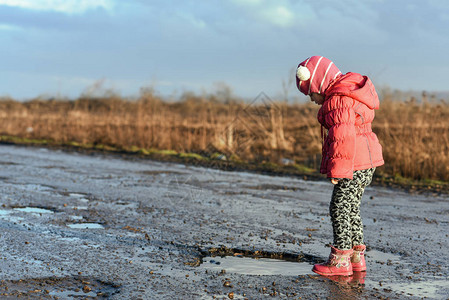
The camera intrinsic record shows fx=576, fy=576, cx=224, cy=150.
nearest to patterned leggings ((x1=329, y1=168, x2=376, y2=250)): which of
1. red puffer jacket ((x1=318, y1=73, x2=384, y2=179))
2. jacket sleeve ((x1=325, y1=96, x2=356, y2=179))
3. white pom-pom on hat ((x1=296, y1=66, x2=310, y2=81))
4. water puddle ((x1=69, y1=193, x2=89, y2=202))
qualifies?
red puffer jacket ((x1=318, y1=73, x2=384, y2=179))

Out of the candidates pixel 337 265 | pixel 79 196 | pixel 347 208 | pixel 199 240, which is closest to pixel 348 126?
pixel 347 208

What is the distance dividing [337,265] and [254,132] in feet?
39.3

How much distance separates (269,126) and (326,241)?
10.7m

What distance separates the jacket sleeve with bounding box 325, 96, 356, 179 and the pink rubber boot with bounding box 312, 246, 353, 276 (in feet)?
2.06

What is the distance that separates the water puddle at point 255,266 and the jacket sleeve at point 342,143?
80 cm

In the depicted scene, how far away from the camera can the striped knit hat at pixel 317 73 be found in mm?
4430

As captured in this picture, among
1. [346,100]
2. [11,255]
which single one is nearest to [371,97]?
[346,100]

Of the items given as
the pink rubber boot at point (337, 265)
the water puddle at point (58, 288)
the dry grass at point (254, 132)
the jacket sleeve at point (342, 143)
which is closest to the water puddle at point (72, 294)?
the water puddle at point (58, 288)

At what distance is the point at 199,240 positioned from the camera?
17.6 feet

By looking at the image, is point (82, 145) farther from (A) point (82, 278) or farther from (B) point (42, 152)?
(A) point (82, 278)

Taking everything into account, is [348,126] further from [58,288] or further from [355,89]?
[58,288]

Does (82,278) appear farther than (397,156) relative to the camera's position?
No

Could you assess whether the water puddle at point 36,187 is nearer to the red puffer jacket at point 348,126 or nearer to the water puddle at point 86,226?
the water puddle at point 86,226

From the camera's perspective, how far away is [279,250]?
505 cm
